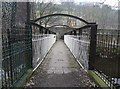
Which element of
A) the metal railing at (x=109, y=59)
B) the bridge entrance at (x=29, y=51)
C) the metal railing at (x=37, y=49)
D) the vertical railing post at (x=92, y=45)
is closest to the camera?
the bridge entrance at (x=29, y=51)

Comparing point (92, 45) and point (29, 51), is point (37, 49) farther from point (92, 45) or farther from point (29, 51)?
point (92, 45)

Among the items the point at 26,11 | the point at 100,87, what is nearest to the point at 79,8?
the point at 26,11

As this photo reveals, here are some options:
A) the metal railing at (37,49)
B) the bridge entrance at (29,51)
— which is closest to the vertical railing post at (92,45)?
the bridge entrance at (29,51)

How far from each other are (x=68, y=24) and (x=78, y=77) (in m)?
29.3

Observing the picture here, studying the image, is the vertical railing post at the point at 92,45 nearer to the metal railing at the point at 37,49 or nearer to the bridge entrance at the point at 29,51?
the bridge entrance at the point at 29,51

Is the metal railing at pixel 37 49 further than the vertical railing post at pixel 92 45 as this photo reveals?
Yes

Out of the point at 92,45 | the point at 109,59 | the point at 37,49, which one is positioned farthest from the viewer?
the point at 37,49

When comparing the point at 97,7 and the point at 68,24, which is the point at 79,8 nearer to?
the point at 97,7

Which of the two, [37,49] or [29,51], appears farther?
[37,49]

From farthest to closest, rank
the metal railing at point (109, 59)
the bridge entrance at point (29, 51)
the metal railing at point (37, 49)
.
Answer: the metal railing at point (37, 49) → the metal railing at point (109, 59) → the bridge entrance at point (29, 51)

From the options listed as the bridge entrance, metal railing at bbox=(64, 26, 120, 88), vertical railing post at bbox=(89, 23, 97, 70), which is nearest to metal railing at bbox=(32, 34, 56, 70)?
the bridge entrance

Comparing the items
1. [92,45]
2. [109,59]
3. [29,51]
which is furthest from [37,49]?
[109,59]

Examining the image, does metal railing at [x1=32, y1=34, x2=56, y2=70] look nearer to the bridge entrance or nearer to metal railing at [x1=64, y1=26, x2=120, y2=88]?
the bridge entrance

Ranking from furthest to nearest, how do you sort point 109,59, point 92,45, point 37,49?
point 37,49 < point 92,45 < point 109,59
